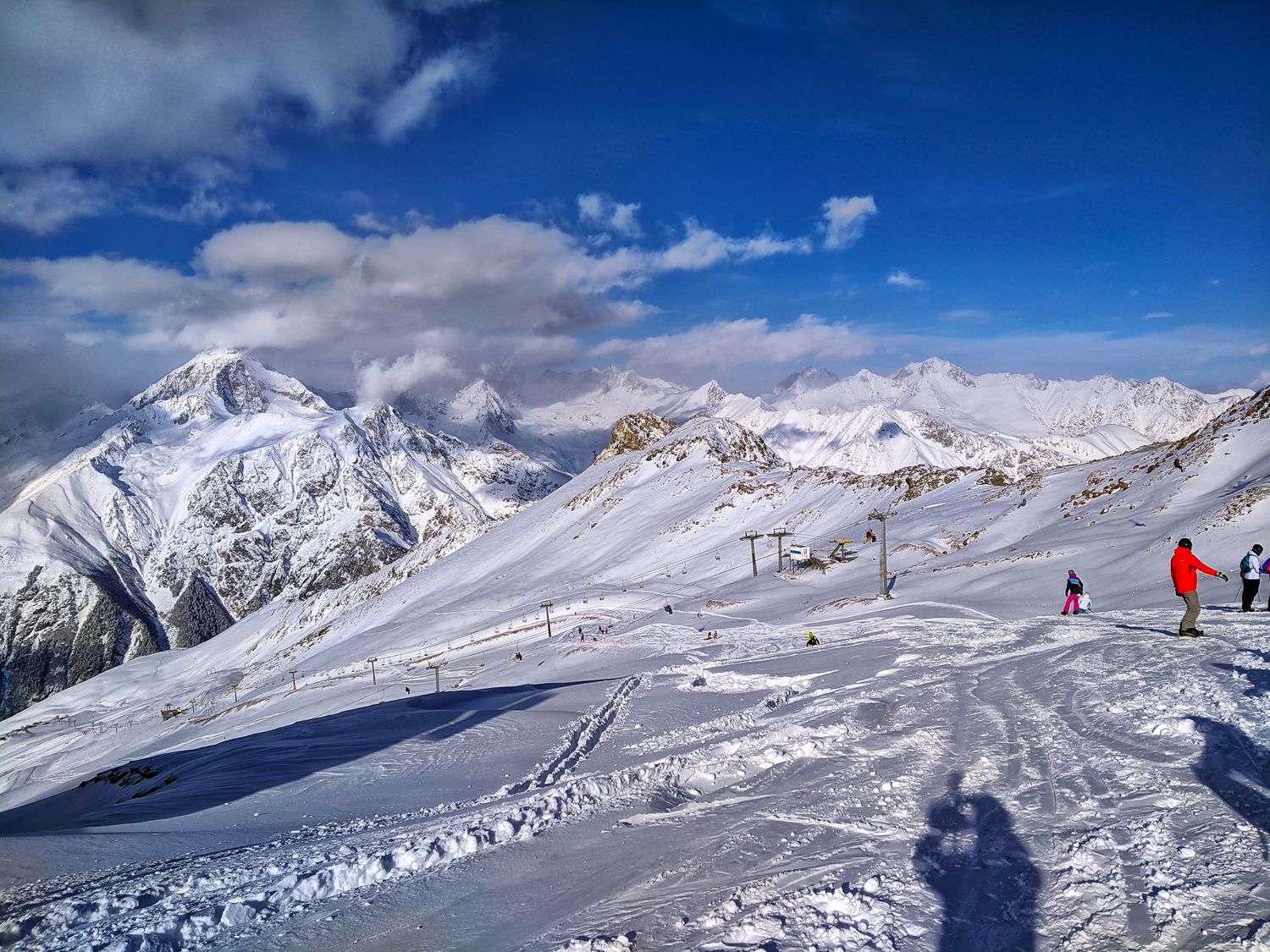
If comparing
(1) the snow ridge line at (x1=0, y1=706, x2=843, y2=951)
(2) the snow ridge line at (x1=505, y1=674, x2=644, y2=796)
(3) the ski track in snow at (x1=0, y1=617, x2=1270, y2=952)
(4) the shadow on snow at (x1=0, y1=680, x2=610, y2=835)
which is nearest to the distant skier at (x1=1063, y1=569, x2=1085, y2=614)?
(3) the ski track in snow at (x1=0, y1=617, x2=1270, y2=952)

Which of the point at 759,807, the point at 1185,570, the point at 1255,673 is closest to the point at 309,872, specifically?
the point at 759,807

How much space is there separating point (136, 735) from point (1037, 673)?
102m

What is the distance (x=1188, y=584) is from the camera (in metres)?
13.4

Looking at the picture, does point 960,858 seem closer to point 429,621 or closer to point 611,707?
point 611,707

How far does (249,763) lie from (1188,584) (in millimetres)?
17997

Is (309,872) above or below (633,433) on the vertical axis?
below

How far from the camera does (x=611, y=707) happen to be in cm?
1384

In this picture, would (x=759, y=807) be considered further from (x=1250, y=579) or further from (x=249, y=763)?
(x=1250, y=579)

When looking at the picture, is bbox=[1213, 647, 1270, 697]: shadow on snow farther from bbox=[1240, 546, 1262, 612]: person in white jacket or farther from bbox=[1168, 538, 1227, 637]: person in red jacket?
bbox=[1240, 546, 1262, 612]: person in white jacket

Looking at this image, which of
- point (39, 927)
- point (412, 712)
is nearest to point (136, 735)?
point (412, 712)

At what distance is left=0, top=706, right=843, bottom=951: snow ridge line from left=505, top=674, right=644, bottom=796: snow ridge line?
673mm

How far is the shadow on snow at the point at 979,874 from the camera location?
4680 mm

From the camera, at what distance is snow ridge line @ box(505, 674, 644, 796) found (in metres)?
9.27

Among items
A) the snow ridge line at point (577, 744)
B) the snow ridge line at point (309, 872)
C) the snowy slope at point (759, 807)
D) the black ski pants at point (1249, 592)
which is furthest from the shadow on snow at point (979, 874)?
the black ski pants at point (1249, 592)
